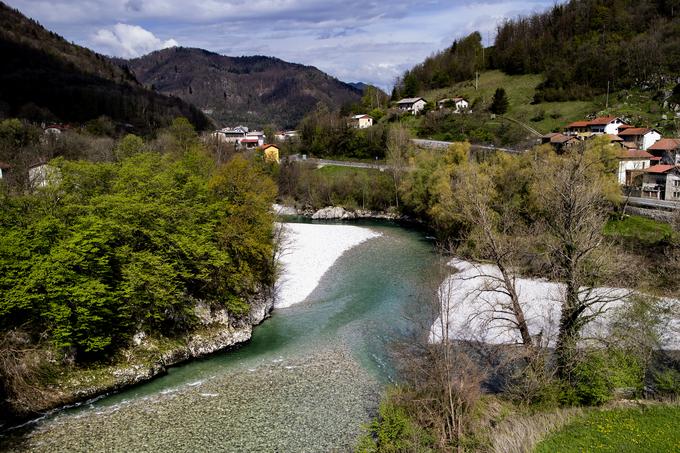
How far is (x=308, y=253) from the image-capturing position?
41438mm

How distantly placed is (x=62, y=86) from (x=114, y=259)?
11310 cm

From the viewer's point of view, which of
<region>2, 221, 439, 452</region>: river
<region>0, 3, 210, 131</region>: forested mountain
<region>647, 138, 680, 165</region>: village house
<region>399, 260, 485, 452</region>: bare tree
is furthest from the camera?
<region>0, 3, 210, 131</region>: forested mountain

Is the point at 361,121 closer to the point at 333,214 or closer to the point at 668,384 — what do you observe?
the point at 333,214

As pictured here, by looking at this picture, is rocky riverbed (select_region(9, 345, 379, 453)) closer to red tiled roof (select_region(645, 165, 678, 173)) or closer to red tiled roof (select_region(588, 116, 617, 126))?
red tiled roof (select_region(645, 165, 678, 173))

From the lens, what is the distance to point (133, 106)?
381ft

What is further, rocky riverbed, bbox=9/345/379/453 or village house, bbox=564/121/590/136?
village house, bbox=564/121/590/136

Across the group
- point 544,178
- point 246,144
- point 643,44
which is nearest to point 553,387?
point 544,178

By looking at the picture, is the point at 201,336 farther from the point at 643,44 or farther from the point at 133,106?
the point at 133,106

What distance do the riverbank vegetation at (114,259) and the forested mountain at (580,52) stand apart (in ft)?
243

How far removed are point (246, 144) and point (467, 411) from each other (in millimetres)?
97679

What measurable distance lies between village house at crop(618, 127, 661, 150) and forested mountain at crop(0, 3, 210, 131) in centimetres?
9023

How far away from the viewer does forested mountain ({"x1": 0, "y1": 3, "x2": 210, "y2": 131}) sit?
104 metres

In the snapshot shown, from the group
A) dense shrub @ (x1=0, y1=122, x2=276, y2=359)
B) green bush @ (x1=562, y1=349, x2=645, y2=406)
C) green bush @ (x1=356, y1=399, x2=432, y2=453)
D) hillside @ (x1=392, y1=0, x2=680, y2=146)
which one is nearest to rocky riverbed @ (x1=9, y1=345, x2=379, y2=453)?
green bush @ (x1=356, y1=399, x2=432, y2=453)

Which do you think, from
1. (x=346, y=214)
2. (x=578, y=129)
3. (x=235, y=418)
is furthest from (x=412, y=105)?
(x=235, y=418)
